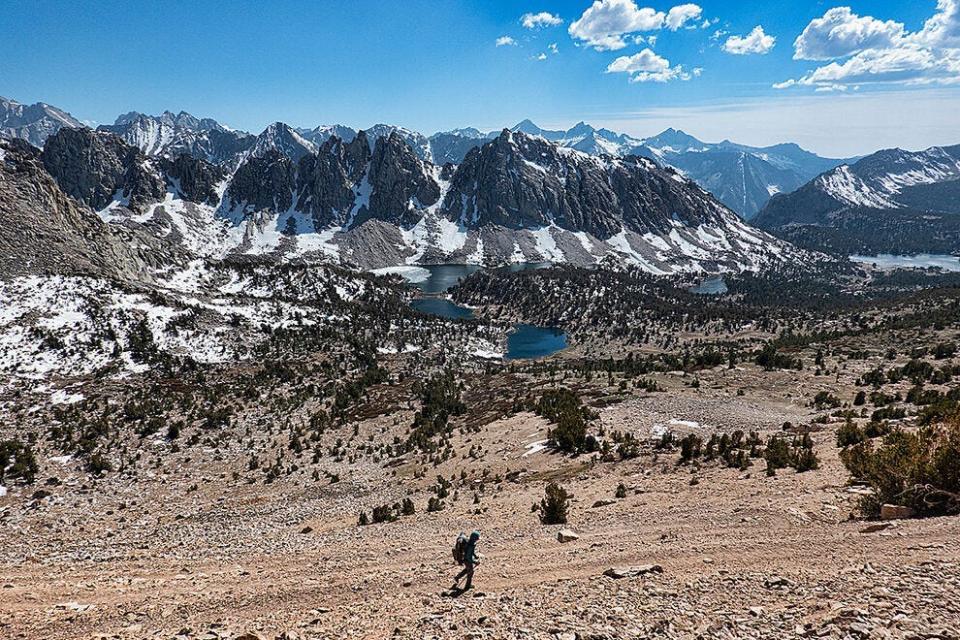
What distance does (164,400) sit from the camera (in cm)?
4753

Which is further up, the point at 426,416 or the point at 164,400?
the point at 164,400

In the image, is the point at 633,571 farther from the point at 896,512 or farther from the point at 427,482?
the point at 427,482

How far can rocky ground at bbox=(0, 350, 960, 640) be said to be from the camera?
9.77 meters

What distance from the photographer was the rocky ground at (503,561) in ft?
32.1

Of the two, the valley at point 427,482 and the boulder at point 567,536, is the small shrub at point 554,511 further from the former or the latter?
the boulder at point 567,536

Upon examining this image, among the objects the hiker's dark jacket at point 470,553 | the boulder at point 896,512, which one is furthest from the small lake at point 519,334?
the hiker's dark jacket at point 470,553

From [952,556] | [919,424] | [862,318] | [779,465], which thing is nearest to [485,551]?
[952,556]

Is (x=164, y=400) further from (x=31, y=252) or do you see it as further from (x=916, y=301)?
(x=916, y=301)

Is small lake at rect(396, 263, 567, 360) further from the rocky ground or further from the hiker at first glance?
the hiker

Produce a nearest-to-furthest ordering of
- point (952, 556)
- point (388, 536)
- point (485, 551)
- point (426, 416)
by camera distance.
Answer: point (952, 556)
point (485, 551)
point (388, 536)
point (426, 416)

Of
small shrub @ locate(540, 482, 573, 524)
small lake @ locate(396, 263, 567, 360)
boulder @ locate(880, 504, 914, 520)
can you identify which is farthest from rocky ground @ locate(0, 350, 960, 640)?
small lake @ locate(396, 263, 567, 360)

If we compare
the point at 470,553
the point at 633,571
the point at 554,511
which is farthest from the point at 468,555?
the point at 554,511

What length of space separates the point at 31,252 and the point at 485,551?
89.6 meters

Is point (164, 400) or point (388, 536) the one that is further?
point (164, 400)
